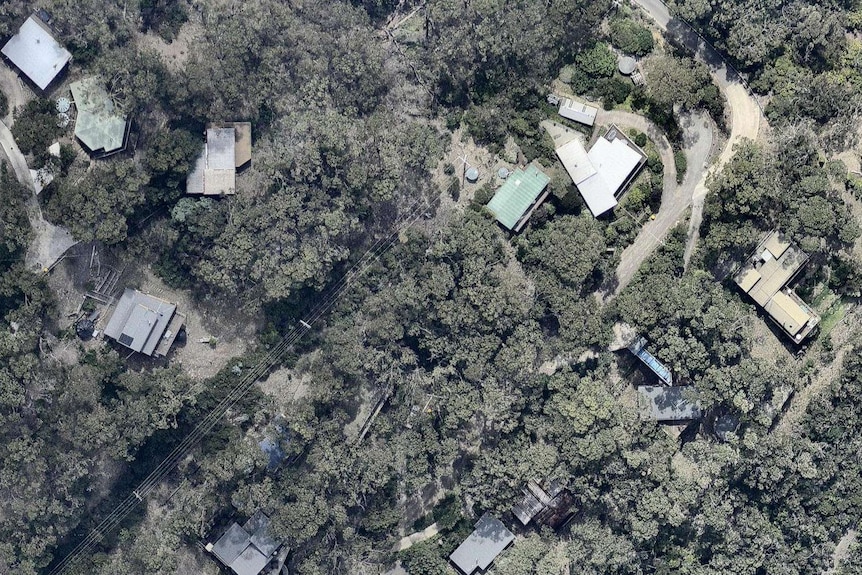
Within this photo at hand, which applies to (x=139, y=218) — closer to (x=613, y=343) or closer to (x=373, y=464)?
(x=373, y=464)

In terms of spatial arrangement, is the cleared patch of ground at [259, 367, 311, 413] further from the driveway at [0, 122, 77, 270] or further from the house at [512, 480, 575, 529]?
the house at [512, 480, 575, 529]

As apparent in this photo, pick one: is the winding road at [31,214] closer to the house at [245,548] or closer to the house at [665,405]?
the house at [245,548]

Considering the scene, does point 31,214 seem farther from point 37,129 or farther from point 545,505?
point 545,505

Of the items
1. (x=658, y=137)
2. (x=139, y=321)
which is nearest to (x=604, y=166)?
(x=658, y=137)

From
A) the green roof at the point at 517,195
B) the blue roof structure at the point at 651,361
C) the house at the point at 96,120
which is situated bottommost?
the house at the point at 96,120

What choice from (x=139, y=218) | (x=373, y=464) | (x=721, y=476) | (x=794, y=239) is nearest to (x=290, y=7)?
(x=139, y=218)

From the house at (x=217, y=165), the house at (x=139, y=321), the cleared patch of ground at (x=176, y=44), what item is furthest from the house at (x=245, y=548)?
the cleared patch of ground at (x=176, y=44)

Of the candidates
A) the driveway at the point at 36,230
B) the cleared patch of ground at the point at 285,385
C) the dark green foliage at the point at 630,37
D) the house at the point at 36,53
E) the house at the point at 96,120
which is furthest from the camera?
the cleared patch of ground at the point at 285,385
